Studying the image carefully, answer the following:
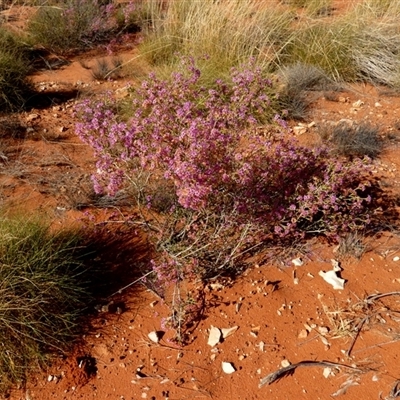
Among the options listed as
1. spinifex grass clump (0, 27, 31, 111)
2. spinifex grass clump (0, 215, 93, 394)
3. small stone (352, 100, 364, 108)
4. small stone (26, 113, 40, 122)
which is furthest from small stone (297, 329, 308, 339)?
spinifex grass clump (0, 27, 31, 111)

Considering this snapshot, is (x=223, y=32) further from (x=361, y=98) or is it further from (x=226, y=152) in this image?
(x=226, y=152)

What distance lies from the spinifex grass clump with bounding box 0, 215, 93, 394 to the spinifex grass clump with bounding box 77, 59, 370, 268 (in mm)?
576

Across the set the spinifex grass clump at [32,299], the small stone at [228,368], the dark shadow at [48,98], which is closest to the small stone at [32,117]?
the dark shadow at [48,98]

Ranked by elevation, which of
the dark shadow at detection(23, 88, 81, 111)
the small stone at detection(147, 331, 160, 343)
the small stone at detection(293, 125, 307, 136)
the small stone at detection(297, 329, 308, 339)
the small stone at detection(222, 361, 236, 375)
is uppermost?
the small stone at detection(297, 329, 308, 339)

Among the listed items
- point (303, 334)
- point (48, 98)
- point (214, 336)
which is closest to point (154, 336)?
point (214, 336)

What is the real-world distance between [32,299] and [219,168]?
1315mm

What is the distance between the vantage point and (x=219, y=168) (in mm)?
2551

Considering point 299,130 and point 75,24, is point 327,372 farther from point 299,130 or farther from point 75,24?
point 75,24

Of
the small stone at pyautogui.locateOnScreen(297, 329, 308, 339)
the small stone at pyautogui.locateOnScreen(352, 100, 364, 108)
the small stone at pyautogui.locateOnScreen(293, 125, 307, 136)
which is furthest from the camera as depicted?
the small stone at pyautogui.locateOnScreen(352, 100, 364, 108)

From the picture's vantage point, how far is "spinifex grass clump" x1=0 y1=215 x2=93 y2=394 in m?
2.53

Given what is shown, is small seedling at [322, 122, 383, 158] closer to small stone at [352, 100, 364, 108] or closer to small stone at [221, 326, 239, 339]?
small stone at [352, 100, 364, 108]

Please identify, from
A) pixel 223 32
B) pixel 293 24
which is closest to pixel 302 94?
pixel 223 32

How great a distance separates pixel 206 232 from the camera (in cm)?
308

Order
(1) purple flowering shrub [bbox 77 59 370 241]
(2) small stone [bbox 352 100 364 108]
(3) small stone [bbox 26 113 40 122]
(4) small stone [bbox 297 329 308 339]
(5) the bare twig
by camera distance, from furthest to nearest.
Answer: (2) small stone [bbox 352 100 364 108] < (3) small stone [bbox 26 113 40 122] < (4) small stone [bbox 297 329 308 339] < (1) purple flowering shrub [bbox 77 59 370 241] < (5) the bare twig
